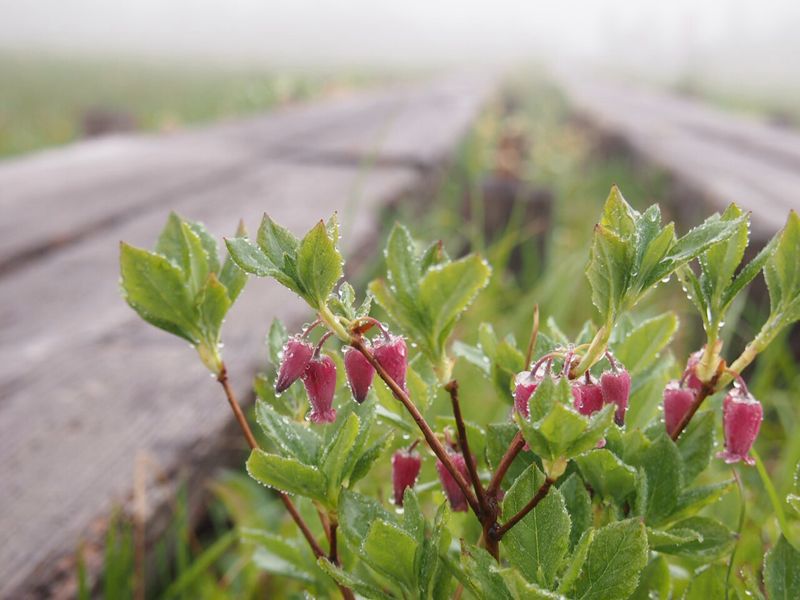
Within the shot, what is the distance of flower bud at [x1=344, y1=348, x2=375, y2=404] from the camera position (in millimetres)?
479

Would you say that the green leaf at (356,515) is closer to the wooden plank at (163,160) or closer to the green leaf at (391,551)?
the green leaf at (391,551)

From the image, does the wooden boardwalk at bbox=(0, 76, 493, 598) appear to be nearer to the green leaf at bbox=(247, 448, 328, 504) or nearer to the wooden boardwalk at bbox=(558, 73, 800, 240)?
the green leaf at bbox=(247, 448, 328, 504)

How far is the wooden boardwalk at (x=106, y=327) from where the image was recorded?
953 mm

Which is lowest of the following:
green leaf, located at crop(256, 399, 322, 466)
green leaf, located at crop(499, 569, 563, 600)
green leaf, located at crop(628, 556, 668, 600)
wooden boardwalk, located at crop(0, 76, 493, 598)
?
wooden boardwalk, located at crop(0, 76, 493, 598)

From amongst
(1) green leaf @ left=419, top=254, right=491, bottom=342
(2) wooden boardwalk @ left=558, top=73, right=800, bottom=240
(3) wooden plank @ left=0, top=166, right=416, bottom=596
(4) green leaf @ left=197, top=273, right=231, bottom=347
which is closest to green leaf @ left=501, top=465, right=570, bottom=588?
(1) green leaf @ left=419, top=254, right=491, bottom=342

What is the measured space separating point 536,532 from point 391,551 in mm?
81

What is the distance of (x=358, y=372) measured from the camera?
48 centimetres

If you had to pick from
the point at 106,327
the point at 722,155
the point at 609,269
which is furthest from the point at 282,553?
the point at 722,155

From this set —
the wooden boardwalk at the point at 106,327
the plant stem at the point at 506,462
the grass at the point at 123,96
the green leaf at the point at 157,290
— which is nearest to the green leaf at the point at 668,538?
the plant stem at the point at 506,462

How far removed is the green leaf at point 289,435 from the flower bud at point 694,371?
238mm

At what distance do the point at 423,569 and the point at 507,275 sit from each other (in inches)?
123

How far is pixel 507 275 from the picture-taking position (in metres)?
3.56

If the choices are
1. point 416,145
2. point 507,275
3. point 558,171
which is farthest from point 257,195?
point 558,171

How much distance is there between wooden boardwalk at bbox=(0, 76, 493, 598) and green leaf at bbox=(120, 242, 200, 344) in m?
0.45
